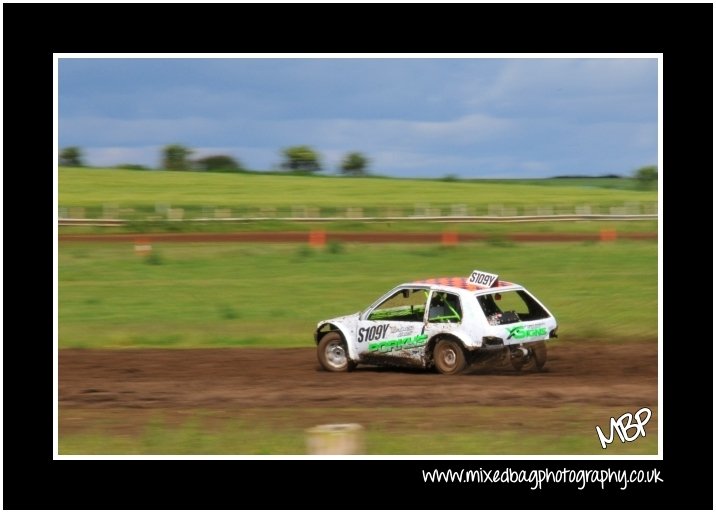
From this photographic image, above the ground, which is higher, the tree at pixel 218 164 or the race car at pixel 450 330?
the tree at pixel 218 164

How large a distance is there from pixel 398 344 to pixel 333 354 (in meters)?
1.20

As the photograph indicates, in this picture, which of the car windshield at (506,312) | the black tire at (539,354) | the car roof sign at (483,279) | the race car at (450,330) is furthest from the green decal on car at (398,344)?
the black tire at (539,354)

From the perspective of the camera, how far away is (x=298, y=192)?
4672 centimetres

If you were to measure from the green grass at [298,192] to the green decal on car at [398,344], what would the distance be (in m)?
26.8

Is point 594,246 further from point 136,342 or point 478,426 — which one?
point 478,426

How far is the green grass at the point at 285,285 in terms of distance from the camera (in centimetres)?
1922

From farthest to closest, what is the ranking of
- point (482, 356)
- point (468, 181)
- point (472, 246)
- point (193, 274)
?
point (468, 181) < point (472, 246) < point (193, 274) < point (482, 356)

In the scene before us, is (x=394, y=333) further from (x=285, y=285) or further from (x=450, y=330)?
(x=285, y=285)

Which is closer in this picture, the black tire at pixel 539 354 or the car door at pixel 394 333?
the car door at pixel 394 333

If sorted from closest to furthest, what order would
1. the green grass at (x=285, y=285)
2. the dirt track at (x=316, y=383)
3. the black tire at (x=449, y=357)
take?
the dirt track at (x=316, y=383) < the black tire at (x=449, y=357) < the green grass at (x=285, y=285)

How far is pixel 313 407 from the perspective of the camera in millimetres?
12422

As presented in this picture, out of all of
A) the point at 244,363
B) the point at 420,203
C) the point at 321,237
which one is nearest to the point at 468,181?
the point at 420,203

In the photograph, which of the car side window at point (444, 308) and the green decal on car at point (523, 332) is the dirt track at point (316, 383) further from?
the car side window at point (444, 308)

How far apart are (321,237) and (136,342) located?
15330 millimetres
